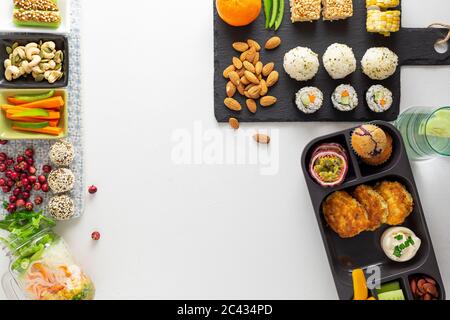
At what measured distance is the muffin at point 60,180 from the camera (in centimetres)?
204

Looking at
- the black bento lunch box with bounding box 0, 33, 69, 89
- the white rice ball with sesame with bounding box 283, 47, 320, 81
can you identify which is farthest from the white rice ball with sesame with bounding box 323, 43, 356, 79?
the black bento lunch box with bounding box 0, 33, 69, 89

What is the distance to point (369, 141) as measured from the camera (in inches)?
73.9

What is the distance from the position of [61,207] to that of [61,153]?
0.20 metres

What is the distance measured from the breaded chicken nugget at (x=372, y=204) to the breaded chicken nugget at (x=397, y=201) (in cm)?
2

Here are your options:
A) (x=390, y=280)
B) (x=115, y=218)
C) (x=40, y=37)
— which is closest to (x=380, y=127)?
(x=390, y=280)

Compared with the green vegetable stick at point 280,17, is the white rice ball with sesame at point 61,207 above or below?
below

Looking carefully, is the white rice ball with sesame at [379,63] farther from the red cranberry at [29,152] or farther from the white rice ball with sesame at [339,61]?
the red cranberry at [29,152]

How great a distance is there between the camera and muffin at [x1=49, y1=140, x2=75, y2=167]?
79.8 inches

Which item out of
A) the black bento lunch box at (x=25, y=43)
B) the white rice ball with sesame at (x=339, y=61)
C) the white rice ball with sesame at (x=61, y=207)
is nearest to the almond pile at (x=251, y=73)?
the white rice ball with sesame at (x=339, y=61)

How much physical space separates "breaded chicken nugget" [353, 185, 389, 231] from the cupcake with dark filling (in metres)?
0.14

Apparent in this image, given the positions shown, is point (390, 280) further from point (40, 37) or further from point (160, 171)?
point (40, 37)

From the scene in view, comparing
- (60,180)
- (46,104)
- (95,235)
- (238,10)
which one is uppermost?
(238,10)

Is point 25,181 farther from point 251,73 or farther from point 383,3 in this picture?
point 383,3

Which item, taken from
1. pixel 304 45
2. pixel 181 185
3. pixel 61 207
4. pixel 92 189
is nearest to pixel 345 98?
pixel 304 45
